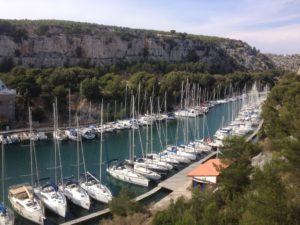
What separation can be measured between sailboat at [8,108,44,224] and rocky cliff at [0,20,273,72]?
169 feet

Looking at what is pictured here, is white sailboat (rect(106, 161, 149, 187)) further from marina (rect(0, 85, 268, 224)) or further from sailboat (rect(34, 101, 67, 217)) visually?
sailboat (rect(34, 101, 67, 217))

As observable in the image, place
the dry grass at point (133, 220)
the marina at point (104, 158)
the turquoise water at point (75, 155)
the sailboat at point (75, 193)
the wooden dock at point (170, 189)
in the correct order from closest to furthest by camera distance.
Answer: the dry grass at point (133, 220) < the wooden dock at point (170, 189) < the sailboat at point (75, 193) < the marina at point (104, 158) < the turquoise water at point (75, 155)

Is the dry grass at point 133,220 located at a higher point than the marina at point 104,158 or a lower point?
higher

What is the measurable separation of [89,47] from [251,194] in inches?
3041

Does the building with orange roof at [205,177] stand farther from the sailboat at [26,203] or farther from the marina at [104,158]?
the sailboat at [26,203]

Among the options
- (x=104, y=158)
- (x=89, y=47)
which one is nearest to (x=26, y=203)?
(x=104, y=158)

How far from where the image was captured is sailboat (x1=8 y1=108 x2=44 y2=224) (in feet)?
72.8

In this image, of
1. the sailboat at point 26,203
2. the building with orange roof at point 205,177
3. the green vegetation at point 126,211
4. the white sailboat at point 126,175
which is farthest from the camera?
the white sailboat at point 126,175

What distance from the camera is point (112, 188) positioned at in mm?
28562

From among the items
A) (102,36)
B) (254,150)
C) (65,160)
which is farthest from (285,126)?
A: (102,36)

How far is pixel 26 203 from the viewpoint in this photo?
76.3 ft

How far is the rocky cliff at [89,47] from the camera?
75.9 meters

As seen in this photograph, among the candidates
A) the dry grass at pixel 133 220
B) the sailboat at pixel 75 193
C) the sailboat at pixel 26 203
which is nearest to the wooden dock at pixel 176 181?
the sailboat at pixel 75 193

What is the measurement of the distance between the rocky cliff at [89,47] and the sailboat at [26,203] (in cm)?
5140
